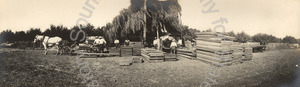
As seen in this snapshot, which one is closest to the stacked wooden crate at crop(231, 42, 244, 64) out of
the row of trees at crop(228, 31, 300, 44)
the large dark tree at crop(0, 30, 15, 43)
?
the large dark tree at crop(0, 30, 15, 43)

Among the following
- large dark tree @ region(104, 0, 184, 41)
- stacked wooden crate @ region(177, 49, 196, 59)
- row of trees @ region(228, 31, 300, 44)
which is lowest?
stacked wooden crate @ region(177, 49, 196, 59)

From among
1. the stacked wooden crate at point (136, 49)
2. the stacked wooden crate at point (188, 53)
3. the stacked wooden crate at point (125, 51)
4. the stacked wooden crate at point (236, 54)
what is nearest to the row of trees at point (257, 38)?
the stacked wooden crate at point (188, 53)

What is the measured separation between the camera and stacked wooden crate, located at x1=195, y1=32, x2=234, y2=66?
9.10m

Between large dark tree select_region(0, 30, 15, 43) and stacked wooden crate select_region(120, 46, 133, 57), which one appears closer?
large dark tree select_region(0, 30, 15, 43)

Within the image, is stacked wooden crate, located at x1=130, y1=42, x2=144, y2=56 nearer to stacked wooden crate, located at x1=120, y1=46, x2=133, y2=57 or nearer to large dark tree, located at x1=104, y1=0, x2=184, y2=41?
stacked wooden crate, located at x1=120, y1=46, x2=133, y2=57

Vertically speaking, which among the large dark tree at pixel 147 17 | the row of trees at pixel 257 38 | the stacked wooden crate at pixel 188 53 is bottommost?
the stacked wooden crate at pixel 188 53

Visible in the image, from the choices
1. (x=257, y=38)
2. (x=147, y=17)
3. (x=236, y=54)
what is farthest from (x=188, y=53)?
(x=257, y=38)

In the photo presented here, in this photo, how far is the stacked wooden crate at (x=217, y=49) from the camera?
9102mm

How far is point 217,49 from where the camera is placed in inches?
361

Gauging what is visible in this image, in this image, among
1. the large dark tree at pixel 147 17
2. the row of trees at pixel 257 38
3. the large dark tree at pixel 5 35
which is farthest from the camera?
the row of trees at pixel 257 38

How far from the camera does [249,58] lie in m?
12.0

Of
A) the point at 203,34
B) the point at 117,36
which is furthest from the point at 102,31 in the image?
the point at 203,34

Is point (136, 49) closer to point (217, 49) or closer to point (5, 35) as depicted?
point (217, 49)

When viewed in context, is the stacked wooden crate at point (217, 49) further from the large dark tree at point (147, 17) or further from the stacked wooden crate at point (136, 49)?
the large dark tree at point (147, 17)
